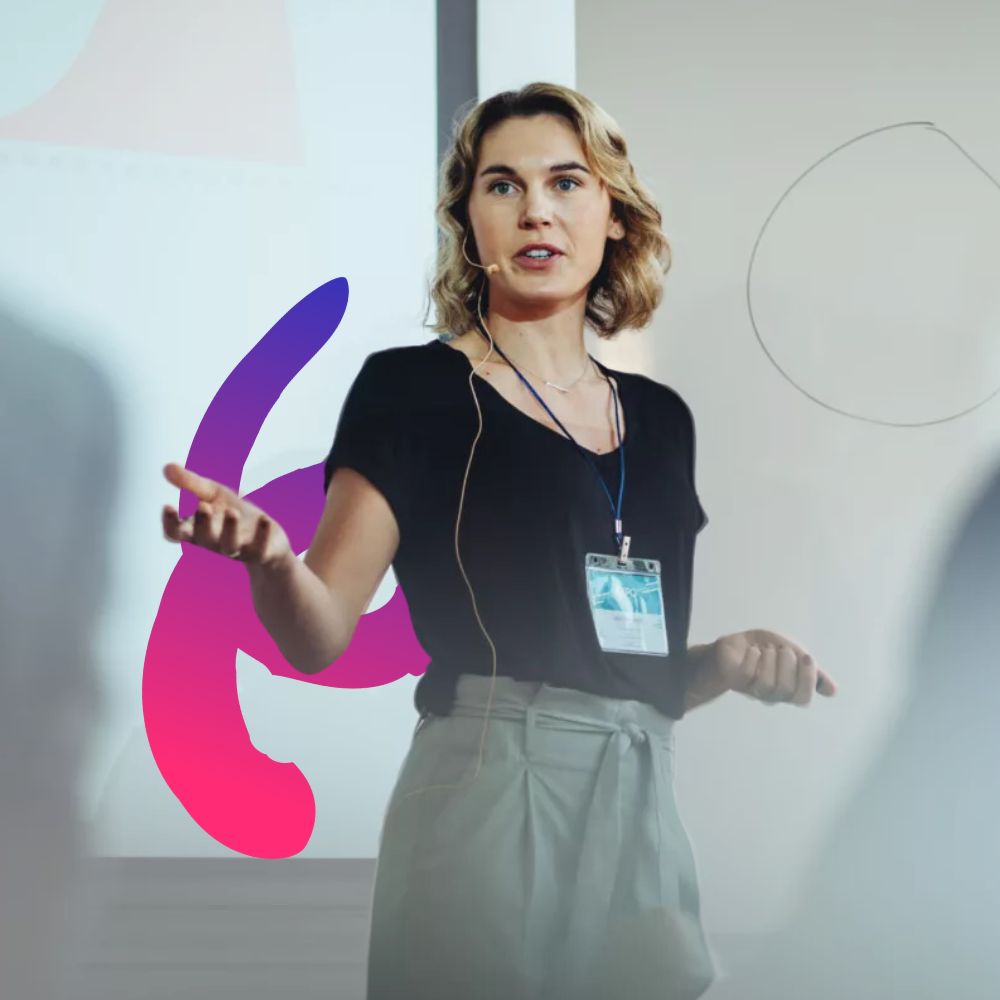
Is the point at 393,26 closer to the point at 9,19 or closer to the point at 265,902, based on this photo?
the point at 9,19

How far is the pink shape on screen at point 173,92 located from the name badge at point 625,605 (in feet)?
2.45

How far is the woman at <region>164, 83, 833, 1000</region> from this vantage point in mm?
1678

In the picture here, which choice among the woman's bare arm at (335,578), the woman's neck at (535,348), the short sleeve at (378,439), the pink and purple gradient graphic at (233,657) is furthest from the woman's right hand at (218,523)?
the woman's neck at (535,348)

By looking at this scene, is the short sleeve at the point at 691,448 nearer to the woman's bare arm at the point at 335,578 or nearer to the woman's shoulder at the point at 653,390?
the woman's shoulder at the point at 653,390

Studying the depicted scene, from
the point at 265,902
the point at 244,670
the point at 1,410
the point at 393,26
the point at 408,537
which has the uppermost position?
the point at 393,26

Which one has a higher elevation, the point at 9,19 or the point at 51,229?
the point at 9,19

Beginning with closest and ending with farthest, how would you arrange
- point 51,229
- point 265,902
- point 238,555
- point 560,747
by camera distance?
point 238,555
point 560,747
point 265,902
point 51,229

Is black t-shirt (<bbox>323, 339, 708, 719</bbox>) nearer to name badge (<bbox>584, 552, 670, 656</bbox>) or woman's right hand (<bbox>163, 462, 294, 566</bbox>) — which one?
name badge (<bbox>584, 552, 670, 656</bbox>)

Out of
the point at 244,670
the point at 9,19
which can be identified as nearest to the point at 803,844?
the point at 244,670

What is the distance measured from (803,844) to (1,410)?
49.8 inches

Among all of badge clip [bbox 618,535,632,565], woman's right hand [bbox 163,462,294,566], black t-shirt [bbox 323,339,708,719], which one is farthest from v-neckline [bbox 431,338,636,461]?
woman's right hand [bbox 163,462,294,566]

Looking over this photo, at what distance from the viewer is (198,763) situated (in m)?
1.81

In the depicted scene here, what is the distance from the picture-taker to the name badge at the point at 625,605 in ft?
5.71

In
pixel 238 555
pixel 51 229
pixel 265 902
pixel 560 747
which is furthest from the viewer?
pixel 51 229
